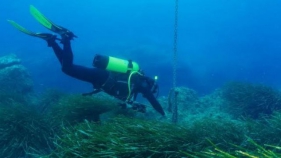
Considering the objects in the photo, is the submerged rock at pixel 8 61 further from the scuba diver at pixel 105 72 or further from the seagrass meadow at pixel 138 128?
the scuba diver at pixel 105 72

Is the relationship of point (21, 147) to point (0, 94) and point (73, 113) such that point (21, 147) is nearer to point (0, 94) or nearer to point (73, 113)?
point (73, 113)

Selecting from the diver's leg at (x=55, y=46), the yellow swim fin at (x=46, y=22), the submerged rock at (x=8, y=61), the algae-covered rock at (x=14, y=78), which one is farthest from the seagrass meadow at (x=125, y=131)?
the submerged rock at (x=8, y=61)

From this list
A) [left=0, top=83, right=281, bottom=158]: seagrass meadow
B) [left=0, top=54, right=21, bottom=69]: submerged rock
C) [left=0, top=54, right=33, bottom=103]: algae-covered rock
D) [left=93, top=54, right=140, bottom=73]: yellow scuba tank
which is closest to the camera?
[left=0, top=83, right=281, bottom=158]: seagrass meadow

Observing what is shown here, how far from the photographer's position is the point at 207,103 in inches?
559

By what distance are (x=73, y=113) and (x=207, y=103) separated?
8547mm

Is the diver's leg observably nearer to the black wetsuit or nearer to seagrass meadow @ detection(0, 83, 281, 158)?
the black wetsuit

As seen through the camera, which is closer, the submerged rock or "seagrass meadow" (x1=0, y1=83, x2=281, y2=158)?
"seagrass meadow" (x1=0, y1=83, x2=281, y2=158)

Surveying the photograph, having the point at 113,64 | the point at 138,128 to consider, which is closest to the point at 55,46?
the point at 113,64

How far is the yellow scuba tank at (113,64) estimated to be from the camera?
772 centimetres

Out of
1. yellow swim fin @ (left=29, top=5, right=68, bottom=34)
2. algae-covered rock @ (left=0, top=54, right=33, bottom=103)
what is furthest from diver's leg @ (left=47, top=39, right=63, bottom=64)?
algae-covered rock @ (left=0, top=54, right=33, bottom=103)

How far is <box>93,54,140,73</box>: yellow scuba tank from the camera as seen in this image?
25.3ft

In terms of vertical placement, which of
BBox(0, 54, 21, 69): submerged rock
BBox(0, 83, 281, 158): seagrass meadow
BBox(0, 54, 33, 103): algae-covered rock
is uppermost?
BBox(0, 54, 21, 69): submerged rock

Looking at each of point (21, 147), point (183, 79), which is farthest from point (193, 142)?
point (183, 79)

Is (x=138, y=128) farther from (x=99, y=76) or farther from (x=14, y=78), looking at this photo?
(x=14, y=78)
